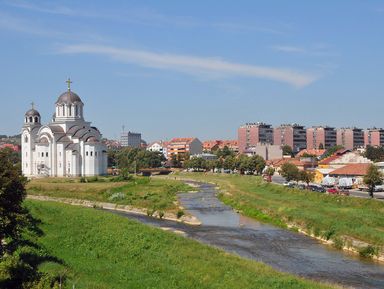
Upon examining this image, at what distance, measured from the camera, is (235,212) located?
4694cm

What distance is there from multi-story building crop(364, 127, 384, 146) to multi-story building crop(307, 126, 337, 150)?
10.5m

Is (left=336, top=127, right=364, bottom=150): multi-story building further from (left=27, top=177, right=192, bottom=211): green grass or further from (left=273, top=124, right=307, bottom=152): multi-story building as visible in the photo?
(left=27, top=177, right=192, bottom=211): green grass

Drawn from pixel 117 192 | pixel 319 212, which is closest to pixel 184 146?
pixel 117 192

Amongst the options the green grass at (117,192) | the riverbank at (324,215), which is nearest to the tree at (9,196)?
the riverbank at (324,215)

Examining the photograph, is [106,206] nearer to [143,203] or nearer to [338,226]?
[143,203]

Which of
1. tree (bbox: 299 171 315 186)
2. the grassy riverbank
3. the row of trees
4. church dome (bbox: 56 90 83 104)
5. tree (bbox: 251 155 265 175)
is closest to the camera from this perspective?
the grassy riverbank

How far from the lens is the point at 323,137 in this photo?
173 metres

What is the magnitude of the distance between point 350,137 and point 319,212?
5494 inches

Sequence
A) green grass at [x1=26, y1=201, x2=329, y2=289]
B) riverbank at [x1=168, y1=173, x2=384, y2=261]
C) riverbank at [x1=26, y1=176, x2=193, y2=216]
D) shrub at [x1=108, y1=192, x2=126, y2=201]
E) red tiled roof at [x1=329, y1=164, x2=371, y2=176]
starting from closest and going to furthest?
green grass at [x1=26, y1=201, x2=329, y2=289] < riverbank at [x1=168, y1=173, x2=384, y2=261] < riverbank at [x1=26, y1=176, x2=193, y2=216] < shrub at [x1=108, y1=192, x2=126, y2=201] < red tiled roof at [x1=329, y1=164, x2=371, y2=176]

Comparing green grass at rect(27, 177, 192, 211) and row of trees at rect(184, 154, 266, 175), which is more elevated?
row of trees at rect(184, 154, 266, 175)

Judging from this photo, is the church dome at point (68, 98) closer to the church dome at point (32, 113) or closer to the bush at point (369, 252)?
the church dome at point (32, 113)

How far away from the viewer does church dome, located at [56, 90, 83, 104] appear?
8512cm

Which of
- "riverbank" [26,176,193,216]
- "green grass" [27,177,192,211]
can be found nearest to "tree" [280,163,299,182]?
"riverbank" [26,176,193,216]

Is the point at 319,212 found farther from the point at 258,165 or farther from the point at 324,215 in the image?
the point at 258,165
